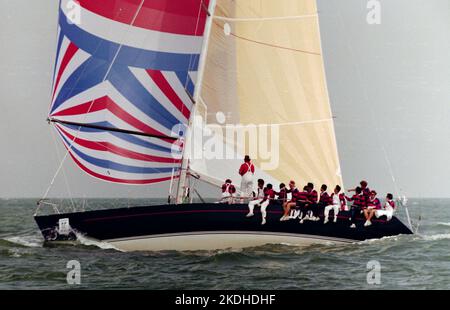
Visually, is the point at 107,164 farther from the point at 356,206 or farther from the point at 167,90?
the point at 356,206

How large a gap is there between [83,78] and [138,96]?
4.55 ft

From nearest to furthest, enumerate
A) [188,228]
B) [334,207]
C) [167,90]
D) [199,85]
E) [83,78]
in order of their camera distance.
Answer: [188,228]
[334,207]
[199,85]
[83,78]
[167,90]

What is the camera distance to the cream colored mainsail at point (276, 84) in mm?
18703

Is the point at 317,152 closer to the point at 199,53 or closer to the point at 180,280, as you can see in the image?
the point at 199,53

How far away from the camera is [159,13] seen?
1895cm

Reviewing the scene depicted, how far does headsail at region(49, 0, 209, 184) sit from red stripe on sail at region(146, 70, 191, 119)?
0.02m

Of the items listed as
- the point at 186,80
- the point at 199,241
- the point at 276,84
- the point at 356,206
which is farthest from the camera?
the point at 276,84

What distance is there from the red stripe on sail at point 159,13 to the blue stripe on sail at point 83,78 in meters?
1.24

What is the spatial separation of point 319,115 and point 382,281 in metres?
6.77

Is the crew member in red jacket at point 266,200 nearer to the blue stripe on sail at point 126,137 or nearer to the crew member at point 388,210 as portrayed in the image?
the crew member at point 388,210

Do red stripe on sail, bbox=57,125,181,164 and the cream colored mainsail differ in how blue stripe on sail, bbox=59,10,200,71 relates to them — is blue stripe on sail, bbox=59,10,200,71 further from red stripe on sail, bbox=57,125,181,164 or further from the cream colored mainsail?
red stripe on sail, bbox=57,125,181,164

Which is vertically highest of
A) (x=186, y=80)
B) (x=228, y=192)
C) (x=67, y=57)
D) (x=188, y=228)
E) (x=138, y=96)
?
(x=67, y=57)

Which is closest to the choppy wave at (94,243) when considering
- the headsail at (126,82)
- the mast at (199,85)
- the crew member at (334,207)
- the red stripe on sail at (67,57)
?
the headsail at (126,82)

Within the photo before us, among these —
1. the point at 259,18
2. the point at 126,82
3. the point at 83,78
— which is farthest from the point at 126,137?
the point at 259,18
